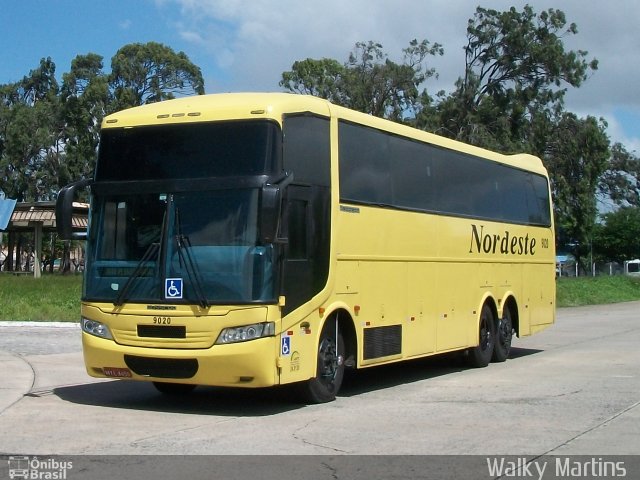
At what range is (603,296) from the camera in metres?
47.9

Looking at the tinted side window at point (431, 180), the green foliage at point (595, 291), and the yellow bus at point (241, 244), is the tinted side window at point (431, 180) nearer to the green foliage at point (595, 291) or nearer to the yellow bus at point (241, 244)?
the yellow bus at point (241, 244)

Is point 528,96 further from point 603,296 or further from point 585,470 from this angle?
point 585,470

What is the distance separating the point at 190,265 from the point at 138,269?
2.17ft

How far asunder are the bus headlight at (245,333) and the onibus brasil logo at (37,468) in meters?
2.53

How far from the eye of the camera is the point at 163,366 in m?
10.2

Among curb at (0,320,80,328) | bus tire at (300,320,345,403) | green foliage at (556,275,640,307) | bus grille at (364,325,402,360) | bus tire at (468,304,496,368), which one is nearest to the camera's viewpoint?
bus tire at (300,320,345,403)

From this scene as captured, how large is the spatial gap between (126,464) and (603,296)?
43.5m

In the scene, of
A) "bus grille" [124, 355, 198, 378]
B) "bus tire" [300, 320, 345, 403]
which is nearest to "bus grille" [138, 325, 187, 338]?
"bus grille" [124, 355, 198, 378]

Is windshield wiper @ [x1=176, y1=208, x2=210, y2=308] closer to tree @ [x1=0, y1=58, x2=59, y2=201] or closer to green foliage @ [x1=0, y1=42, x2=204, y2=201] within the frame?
green foliage @ [x1=0, y1=42, x2=204, y2=201]

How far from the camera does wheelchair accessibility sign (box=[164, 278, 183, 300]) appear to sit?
1007 centimetres

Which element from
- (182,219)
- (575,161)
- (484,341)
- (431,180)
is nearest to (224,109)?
(182,219)

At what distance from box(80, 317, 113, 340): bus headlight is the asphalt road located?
893 millimetres

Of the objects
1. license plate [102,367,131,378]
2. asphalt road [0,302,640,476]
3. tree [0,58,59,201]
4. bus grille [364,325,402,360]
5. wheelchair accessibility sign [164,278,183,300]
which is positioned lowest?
asphalt road [0,302,640,476]

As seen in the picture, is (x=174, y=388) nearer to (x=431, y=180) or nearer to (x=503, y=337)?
(x=431, y=180)
